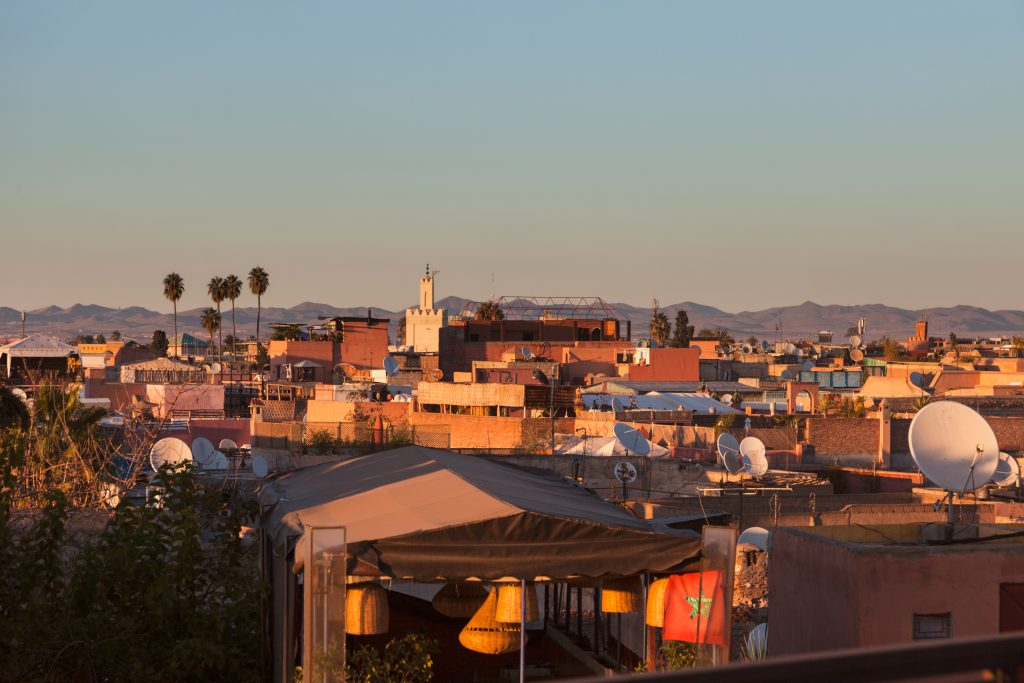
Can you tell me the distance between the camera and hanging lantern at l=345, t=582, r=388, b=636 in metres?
7.63

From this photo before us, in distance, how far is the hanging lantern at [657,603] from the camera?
8086mm

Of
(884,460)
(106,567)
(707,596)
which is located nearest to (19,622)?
(106,567)

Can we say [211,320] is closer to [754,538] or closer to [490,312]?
[490,312]

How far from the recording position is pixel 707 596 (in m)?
7.72

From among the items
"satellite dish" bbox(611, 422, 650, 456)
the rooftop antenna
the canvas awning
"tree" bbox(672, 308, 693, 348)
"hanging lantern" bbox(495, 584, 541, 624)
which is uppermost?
"tree" bbox(672, 308, 693, 348)

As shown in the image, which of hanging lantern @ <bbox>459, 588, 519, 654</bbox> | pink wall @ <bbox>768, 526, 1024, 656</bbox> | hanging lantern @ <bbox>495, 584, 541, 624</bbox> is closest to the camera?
pink wall @ <bbox>768, 526, 1024, 656</bbox>

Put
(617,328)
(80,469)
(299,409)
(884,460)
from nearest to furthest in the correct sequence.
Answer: (80,469) → (884,460) → (299,409) → (617,328)

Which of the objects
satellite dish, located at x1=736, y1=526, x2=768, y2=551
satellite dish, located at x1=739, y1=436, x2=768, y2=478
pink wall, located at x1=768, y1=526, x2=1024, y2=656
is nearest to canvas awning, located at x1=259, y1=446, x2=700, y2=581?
pink wall, located at x1=768, y1=526, x2=1024, y2=656

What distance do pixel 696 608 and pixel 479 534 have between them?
1.55 meters

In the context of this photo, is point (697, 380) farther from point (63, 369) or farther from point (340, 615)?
point (340, 615)

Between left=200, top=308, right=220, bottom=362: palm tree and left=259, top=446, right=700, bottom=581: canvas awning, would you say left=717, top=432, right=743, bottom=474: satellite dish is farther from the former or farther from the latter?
left=200, top=308, right=220, bottom=362: palm tree

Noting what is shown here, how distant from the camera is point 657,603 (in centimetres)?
815

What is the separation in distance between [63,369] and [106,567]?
5251 cm

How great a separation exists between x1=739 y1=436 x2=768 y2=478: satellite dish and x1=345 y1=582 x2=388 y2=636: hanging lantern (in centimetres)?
1818
